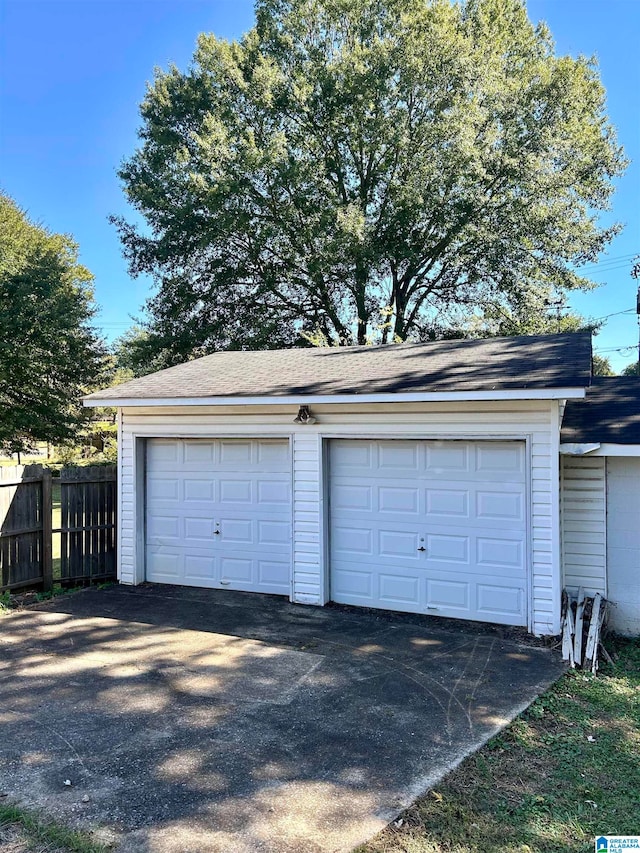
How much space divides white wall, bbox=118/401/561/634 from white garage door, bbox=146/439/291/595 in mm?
221

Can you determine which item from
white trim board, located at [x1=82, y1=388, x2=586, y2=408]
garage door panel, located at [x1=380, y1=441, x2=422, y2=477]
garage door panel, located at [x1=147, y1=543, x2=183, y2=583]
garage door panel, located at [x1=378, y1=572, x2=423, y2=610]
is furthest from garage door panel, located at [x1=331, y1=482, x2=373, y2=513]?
garage door panel, located at [x1=147, y1=543, x2=183, y2=583]

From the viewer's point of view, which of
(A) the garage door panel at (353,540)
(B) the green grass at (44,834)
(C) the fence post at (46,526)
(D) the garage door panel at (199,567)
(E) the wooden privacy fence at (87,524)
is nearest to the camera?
(B) the green grass at (44,834)

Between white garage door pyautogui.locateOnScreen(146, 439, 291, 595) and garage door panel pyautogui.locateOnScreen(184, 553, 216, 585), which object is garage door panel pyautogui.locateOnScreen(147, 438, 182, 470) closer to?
white garage door pyautogui.locateOnScreen(146, 439, 291, 595)

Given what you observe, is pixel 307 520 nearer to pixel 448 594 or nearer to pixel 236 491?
pixel 236 491

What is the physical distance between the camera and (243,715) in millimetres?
4449

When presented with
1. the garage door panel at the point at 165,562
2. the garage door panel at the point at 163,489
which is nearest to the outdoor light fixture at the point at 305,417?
the garage door panel at the point at 163,489

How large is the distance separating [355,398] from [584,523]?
3.10 metres

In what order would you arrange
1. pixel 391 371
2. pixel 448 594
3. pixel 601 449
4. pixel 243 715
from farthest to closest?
1. pixel 391 371
2. pixel 448 594
3. pixel 601 449
4. pixel 243 715

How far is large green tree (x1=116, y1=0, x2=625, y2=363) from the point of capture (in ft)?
60.4

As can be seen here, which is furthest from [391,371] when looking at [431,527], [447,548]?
[447,548]

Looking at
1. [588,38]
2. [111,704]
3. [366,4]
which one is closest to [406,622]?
[111,704]

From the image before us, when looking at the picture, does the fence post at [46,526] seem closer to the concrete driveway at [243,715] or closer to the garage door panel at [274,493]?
the concrete driveway at [243,715]

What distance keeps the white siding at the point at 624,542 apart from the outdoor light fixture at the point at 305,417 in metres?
3.62

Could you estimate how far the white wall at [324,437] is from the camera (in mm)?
6301
